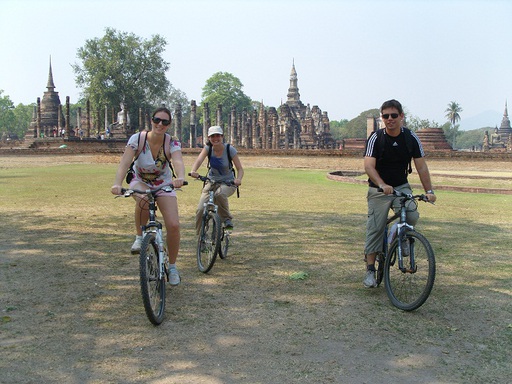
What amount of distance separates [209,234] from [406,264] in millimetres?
2025

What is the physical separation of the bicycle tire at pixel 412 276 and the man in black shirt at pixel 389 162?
0.81 feet

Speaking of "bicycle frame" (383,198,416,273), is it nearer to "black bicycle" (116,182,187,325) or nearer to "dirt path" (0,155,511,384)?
"dirt path" (0,155,511,384)

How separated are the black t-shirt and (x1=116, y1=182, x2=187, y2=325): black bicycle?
1657mm

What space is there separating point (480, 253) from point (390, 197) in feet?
7.87

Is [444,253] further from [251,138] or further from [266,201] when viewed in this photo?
[251,138]

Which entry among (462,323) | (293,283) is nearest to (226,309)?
(293,283)

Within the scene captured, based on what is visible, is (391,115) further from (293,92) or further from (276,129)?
(293,92)

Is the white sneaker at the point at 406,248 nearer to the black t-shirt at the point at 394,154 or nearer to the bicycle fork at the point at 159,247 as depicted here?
the black t-shirt at the point at 394,154

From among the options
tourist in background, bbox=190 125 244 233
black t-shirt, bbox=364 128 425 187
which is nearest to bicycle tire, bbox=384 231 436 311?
black t-shirt, bbox=364 128 425 187

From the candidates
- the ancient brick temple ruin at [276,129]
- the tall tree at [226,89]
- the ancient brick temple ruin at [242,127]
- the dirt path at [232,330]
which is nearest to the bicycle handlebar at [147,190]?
the dirt path at [232,330]

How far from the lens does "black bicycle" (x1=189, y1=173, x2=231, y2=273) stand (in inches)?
195

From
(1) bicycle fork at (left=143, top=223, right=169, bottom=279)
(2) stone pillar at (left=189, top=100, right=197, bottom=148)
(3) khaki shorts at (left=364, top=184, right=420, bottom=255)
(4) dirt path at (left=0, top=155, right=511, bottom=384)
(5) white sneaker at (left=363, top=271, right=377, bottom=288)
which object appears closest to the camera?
(4) dirt path at (left=0, top=155, right=511, bottom=384)

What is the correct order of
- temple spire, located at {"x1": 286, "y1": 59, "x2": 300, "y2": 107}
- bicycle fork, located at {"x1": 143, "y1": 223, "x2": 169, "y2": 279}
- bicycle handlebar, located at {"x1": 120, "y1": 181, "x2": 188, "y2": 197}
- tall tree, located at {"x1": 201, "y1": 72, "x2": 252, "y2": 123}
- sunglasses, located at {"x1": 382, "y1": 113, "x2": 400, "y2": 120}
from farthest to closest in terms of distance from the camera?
tall tree, located at {"x1": 201, "y1": 72, "x2": 252, "y2": 123} < temple spire, located at {"x1": 286, "y1": 59, "x2": 300, "y2": 107} < sunglasses, located at {"x1": 382, "y1": 113, "x2": 400, "y2": 120} < bicycle handlebar, located at {"x1": 120, "y1": 181, "x2": 188, "y2": 197} < bicycle fork, located at {"x1": 143, "y1": 223, "x2": 169, "y2": 279}

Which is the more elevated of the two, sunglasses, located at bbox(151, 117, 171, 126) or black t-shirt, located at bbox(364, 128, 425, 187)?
sunglasses, located at bbox(151, 117, 171, 126)
